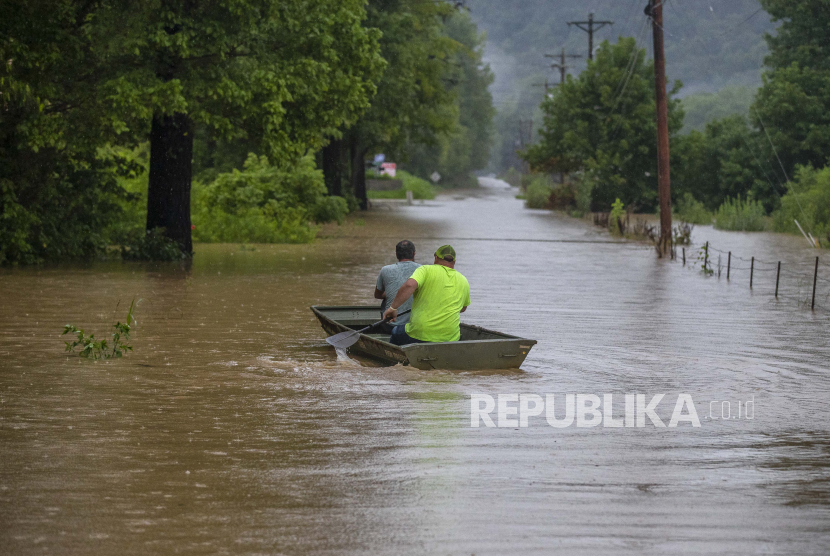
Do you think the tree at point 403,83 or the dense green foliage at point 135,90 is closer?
the dense green foliage at point 135,90

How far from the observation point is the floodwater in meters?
6.29

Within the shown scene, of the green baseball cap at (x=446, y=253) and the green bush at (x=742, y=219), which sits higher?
the green baseball cap at (x=446, y=253)

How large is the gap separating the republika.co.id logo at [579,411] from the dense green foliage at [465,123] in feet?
339

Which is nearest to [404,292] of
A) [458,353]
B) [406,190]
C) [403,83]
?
[458,353]

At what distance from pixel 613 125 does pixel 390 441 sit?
51.3 meters

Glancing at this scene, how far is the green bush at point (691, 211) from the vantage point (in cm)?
5300

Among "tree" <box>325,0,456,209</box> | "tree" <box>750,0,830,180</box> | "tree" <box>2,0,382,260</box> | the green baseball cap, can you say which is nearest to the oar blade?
the green baseball cap

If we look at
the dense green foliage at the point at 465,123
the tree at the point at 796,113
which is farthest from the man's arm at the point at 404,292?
the dense green foliage at the point at 465,123

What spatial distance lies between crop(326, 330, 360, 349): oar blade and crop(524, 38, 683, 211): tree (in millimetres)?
46020

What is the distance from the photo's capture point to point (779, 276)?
75.7 ft

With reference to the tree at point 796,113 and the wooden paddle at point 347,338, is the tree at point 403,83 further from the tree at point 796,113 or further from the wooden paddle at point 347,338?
the wooden paddle at point 347,338

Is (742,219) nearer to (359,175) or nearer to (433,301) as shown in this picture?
(359,175)

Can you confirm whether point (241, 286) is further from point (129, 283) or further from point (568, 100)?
point (568, 100)

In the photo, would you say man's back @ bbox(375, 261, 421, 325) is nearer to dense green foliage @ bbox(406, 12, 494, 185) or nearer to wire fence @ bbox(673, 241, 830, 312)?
wire fence @ bbox(673, 241, 830, 312)
